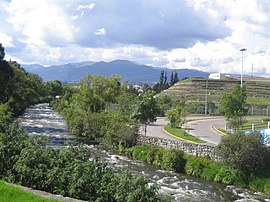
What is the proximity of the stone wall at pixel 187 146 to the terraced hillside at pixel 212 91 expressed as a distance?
9364 cm

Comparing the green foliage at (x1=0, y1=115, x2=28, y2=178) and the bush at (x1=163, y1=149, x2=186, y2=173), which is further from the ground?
the green foliage at (x1=0, y1=115, x2=28, y2=178)

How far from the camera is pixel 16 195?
12.9m

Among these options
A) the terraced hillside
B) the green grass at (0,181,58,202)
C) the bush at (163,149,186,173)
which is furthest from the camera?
the terraced hillside

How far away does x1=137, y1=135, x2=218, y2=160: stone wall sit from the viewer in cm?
3278

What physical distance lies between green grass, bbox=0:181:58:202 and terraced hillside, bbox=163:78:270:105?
121 meters

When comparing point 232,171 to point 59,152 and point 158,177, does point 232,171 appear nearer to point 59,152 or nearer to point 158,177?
point 158,177

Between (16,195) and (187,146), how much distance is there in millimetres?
23961

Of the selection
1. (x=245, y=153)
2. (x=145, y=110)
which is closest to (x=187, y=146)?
(x=245, y=153)

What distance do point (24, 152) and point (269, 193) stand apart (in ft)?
55.7

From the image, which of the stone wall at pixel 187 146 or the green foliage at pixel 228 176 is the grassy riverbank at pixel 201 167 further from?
the stone wall at pixel 187 146

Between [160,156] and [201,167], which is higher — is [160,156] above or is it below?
above

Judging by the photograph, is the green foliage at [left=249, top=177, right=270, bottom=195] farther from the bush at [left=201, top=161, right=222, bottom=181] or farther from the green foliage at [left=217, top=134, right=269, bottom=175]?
the bush at [left=201, top=161, right=222, bottom=181]

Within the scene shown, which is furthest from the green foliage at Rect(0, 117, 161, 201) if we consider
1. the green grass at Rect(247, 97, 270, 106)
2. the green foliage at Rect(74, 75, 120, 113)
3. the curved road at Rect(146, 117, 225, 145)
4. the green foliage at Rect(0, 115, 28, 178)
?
the green grass at Rect(247, 97, 270, 106)

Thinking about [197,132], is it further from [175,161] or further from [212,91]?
[212,91]
